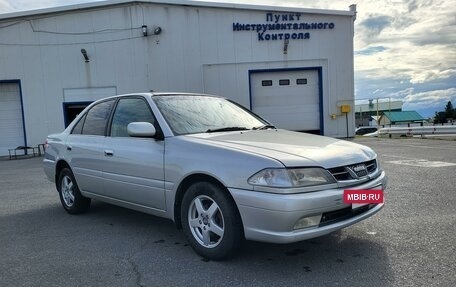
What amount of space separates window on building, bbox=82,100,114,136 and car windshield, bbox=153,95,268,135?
0.95 metres

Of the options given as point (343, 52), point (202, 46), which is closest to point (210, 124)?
point (202, 46)

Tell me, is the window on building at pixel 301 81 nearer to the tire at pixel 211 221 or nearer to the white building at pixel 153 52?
the white building at pixel 153 52

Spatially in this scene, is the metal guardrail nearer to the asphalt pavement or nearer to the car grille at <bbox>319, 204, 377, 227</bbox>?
the asphalt pavement

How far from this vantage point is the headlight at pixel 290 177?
3160 mm

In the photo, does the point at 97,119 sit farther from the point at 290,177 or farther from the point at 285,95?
the point at 285,95

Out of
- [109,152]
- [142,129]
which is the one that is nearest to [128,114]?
[109,152]

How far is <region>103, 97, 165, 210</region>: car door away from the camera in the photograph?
4.07 m

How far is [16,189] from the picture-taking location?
26.6ft

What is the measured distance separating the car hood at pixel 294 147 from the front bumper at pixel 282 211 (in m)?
0.28

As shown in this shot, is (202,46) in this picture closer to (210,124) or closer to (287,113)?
(287,113)

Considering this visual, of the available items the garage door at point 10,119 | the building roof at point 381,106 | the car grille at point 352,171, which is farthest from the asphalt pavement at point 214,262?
the building roof at point 381,106

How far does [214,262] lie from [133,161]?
1464 millimetres

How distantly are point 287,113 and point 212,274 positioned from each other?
16269 mm

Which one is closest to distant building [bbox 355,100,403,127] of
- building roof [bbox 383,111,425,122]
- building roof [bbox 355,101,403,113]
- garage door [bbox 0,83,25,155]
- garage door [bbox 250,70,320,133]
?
building roof [bbox 355,101,403,113]
